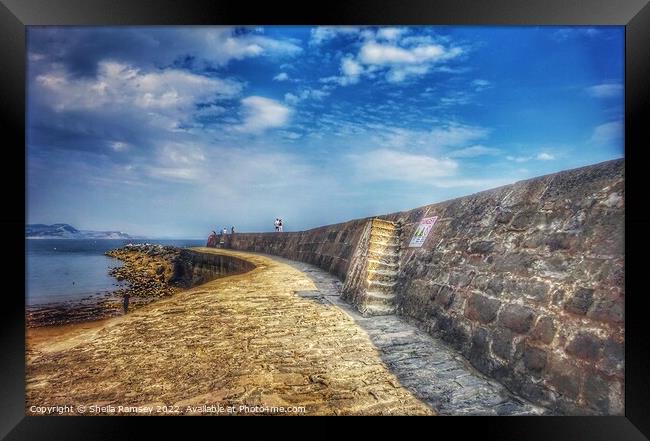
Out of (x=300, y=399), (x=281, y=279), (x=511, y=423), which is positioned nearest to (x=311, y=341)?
(x=300, y=399)

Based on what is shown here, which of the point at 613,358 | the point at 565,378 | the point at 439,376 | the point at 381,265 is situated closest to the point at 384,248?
the point at 381,265

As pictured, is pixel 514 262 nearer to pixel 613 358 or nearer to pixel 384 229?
pixel 613 358

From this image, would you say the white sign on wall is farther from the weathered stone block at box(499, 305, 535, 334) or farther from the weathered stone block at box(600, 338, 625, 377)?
the weathered stone block at box(600, 338, 625, 377)

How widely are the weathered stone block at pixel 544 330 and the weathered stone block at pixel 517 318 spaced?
7 cm

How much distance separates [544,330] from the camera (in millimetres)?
2590

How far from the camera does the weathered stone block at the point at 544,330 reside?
2.54 meters

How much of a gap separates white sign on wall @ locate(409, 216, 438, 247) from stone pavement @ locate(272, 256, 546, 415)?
158cm

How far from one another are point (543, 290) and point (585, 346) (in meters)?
0.54

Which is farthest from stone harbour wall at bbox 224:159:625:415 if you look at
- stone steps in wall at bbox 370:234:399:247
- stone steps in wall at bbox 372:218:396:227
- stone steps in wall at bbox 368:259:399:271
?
stone steps in wall at bbox 372:218:396:227

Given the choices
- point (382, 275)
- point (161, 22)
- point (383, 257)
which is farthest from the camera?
point (383, 257)

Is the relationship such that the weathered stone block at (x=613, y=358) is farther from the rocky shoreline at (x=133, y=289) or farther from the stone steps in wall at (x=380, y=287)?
the rocky shoreline at (x=133, y=289)

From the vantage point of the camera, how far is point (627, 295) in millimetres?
2492

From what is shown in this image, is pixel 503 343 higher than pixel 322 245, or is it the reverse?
pixel 322 245

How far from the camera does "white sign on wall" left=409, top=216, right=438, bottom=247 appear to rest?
17.2ft
